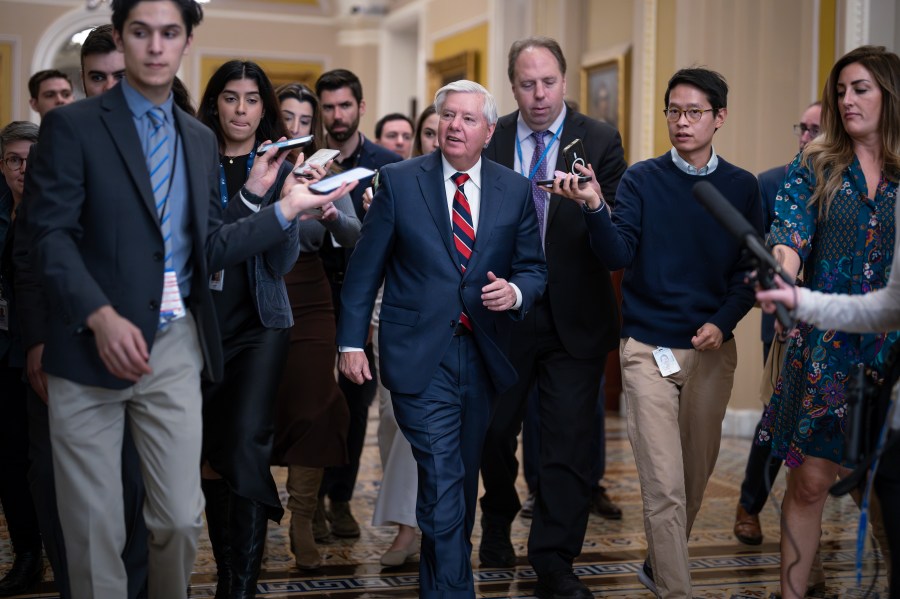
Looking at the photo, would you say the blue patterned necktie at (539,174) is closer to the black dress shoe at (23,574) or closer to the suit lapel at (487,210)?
the suit lapel at (487,210)

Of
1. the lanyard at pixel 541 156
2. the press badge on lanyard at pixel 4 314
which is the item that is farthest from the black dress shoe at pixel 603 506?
the press badge on lanyard at pixel 4 314

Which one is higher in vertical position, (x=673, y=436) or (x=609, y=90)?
(x=609, y=90)

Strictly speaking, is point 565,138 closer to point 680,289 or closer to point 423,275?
point 680,289

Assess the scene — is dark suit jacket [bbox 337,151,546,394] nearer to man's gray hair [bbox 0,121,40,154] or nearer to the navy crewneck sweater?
the navy crewneck sweater

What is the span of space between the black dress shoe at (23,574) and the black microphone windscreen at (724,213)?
2876 millimetres

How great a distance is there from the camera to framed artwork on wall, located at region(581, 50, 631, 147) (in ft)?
31.3

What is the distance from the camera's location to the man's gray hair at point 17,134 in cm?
431

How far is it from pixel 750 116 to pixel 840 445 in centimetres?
473

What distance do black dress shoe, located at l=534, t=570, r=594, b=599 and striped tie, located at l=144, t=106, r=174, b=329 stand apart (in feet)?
6.38

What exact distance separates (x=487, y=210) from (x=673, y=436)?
102cm

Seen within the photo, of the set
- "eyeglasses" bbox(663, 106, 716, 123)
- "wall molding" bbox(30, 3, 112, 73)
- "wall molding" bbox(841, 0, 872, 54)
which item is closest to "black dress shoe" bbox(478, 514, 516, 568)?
"eyeglasses" bbox(663, 106, 716, 123)

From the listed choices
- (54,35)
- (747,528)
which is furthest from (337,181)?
(54,35)

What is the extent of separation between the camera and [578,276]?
4.47 meters

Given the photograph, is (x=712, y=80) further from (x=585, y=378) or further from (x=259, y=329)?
(x=259, y=329)
